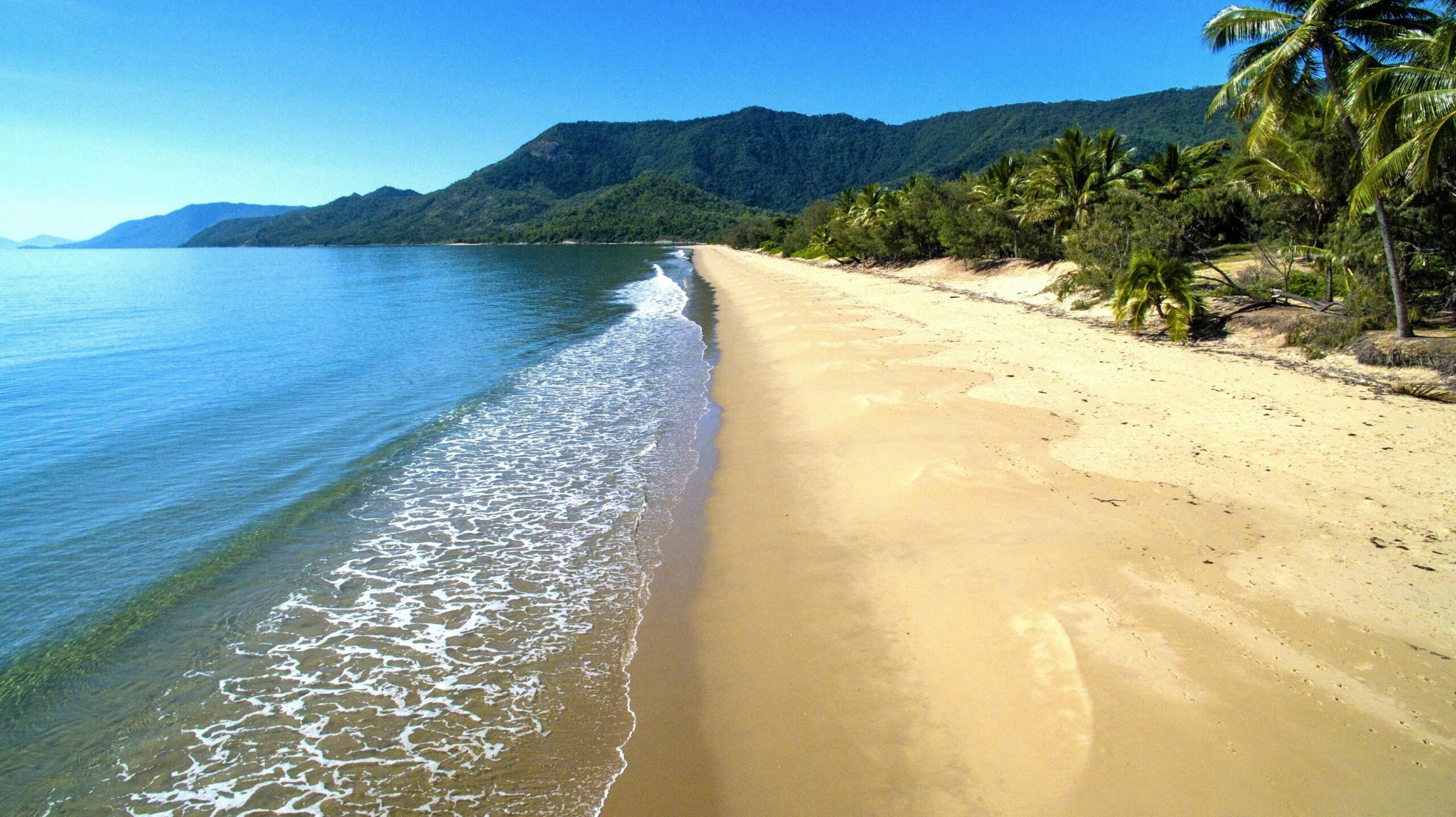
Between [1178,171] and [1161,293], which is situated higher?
[1178,171]

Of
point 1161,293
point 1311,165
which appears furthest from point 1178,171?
point 1161,293

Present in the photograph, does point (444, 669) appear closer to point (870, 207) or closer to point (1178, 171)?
point (1178, 171)

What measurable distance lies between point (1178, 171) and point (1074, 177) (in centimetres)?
556

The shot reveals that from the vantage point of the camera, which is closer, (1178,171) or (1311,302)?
(1311,302)

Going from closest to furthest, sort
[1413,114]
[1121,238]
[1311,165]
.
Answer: [1413,114], [1311,165], [1121,238]

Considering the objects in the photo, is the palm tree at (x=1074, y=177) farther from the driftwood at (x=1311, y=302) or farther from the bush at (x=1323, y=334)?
the bush at (x=1323, y=334)

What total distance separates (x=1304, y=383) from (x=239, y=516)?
17624mm

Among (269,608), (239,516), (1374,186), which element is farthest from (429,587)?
(1374,186)

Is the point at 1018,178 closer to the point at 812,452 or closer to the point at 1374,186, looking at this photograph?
the point at 1374,186

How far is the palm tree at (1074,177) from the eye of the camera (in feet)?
102

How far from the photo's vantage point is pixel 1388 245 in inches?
515

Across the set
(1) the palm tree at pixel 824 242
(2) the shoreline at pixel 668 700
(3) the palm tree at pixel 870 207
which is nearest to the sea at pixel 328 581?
(2) the shoreline at pixel 668 700

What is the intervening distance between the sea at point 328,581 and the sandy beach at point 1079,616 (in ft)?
3.46

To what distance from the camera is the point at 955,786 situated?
427 centimetres
